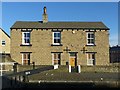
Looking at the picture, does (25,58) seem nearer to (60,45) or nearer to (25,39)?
(25,39)

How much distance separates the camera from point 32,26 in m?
35.8

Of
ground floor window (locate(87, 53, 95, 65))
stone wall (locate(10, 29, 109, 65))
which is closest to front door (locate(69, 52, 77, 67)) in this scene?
stone wall (locate(10, 29, 109, 65))

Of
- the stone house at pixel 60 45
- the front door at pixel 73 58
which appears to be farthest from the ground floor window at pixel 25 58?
the front door at pixel 73 58

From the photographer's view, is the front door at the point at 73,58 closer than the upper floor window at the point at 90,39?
Yes

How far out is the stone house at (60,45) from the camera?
114ft

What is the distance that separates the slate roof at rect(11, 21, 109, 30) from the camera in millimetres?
35531

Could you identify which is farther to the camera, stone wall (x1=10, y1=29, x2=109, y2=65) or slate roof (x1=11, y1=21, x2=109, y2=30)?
slate roof (x1=11, y1=21, x2=109, y2=30)

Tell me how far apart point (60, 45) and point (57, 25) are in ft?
10.5

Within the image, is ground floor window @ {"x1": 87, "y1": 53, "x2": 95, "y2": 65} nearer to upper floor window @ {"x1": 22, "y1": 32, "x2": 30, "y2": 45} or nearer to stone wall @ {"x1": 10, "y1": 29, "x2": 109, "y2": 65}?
stone wall @ {"x1": 10, "y1": 29, "x2": 109, "y2": 65}

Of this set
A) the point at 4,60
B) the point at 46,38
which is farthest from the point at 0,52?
the point at 46,38

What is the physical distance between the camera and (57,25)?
36.5 metres

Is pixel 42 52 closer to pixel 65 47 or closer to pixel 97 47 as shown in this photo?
pixel 65 47

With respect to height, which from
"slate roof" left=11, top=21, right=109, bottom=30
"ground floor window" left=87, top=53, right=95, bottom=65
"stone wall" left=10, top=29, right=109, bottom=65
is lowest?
"ground floor window" left=87, top=53, right=95, bottom=65

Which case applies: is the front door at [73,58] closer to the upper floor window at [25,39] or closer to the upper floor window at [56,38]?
the upper floor window at [56,38]
